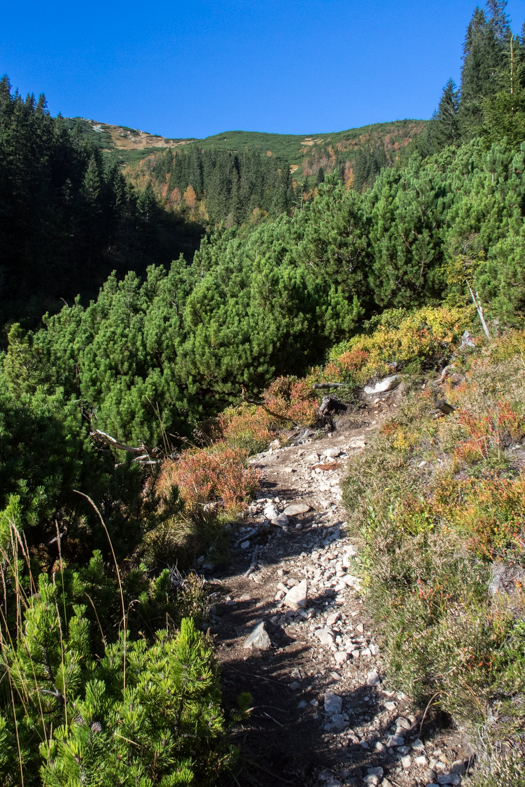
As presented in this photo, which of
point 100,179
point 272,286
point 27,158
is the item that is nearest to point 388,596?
point 272,286

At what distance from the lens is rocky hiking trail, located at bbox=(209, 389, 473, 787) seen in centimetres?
216

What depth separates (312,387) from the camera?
858 centimetres

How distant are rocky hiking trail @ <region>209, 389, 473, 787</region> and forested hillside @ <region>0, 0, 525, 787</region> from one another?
8.6 inches

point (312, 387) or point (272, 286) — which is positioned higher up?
point (272, 286)

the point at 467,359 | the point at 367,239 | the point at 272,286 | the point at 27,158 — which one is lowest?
the point at 467,359

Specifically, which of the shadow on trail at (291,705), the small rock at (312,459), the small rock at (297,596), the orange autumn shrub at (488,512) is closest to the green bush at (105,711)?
the shadow on trail at (291,705)

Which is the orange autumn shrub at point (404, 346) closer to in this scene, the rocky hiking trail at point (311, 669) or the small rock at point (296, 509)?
the small rock at point (296, 509)

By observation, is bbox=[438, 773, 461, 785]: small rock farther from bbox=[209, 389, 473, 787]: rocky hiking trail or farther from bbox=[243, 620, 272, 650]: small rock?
bbox=[243, 620, 272, 650]: small rock

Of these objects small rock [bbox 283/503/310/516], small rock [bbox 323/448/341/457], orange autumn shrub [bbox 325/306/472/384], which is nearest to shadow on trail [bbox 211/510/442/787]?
small rock [bbox 283/503/310/516]

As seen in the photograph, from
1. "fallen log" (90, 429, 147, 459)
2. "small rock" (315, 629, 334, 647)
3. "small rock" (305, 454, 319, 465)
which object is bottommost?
"small rock" (315, 629, 334, 647)

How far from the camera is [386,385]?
324 inches

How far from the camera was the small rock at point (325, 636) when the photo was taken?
3.05m

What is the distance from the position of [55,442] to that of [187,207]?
80.9m

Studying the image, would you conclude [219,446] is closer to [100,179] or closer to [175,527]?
[175,527]
